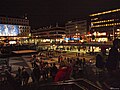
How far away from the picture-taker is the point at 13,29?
108m

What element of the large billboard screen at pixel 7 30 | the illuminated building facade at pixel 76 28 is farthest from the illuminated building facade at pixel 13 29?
the illuminated building facade at pixel 76 28

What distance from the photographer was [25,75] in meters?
13.3

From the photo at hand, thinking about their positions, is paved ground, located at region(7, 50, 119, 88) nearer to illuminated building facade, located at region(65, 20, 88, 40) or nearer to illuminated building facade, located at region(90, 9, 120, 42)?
illuminated building facade, located at region(90, 9, 120, 42)

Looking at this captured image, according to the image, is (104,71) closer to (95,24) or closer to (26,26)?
(95,24)

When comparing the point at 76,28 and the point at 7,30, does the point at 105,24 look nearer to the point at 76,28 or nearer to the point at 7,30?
the point at 76,28

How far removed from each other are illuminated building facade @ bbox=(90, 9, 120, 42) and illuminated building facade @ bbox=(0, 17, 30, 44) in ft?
148

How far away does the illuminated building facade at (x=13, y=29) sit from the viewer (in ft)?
337

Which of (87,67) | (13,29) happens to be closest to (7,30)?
(13,29)

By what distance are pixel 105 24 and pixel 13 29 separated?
173 ft

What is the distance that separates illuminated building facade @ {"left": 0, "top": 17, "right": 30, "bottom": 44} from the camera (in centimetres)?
10262

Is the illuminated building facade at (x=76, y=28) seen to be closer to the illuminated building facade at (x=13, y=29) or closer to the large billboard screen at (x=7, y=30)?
the illuminated building facade at (x=13, y=29)

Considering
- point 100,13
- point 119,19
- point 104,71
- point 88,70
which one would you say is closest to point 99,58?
point 104,71

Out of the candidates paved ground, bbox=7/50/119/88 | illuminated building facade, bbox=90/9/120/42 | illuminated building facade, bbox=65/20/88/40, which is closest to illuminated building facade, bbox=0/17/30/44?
illuminated building facade, bbox=65/20/88/40

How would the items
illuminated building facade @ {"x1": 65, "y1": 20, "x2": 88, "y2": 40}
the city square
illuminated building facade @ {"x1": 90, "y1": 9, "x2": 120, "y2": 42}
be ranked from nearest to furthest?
the city square
illuminated building facade @ {"x1": 90, "y1": 9, "x2": 120, "y2": 42}
illuminated building facade @ {"x1": 65, "y1": 20, "x2": 88, "y2": 40}
